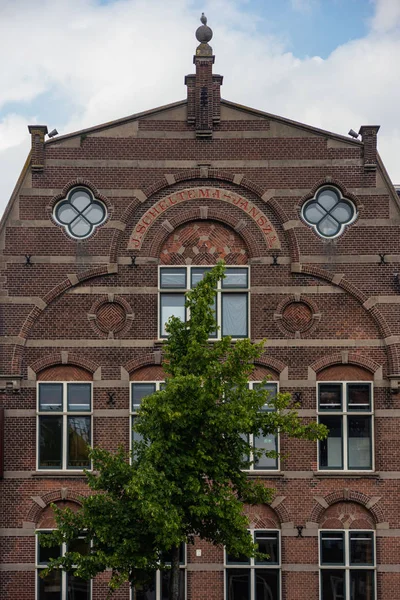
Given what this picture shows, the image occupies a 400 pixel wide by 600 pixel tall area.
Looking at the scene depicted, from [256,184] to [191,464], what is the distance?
9.51 m

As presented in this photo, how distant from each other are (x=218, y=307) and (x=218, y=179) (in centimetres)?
338

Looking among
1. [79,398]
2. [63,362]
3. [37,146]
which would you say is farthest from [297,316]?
[37,146]

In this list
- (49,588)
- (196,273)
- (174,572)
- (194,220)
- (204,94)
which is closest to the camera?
(174,572)

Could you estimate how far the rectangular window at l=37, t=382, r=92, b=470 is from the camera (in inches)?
1054

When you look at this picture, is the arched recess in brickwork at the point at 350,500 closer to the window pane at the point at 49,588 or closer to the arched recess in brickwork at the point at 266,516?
the arched recess in brickwork at the point at 266,516

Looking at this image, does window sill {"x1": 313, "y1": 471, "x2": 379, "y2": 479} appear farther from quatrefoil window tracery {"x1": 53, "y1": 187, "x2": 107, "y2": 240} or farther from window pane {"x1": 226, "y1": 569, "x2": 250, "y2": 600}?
quatrefoil window tracery {"x1": 53, "y1": 187, "x2": 107, "y2": 240}

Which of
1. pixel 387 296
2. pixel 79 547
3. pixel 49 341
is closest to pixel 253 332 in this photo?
pixel 387 296

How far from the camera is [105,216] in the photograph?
2769 cm

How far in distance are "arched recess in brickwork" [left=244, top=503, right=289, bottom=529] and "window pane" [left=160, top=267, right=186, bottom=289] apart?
593 centimetres

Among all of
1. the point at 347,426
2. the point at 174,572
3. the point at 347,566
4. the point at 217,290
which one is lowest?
the point at 347,566

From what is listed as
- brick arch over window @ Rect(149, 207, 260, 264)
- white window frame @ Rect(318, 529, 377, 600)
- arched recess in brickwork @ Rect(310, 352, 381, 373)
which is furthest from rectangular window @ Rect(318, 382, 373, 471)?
brick arch over window @ Rect(149, 207, 260, 264)

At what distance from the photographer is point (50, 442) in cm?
2686

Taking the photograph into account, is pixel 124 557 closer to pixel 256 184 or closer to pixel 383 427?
pixel 383 427

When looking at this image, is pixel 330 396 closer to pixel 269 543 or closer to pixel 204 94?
pixel 269 543
